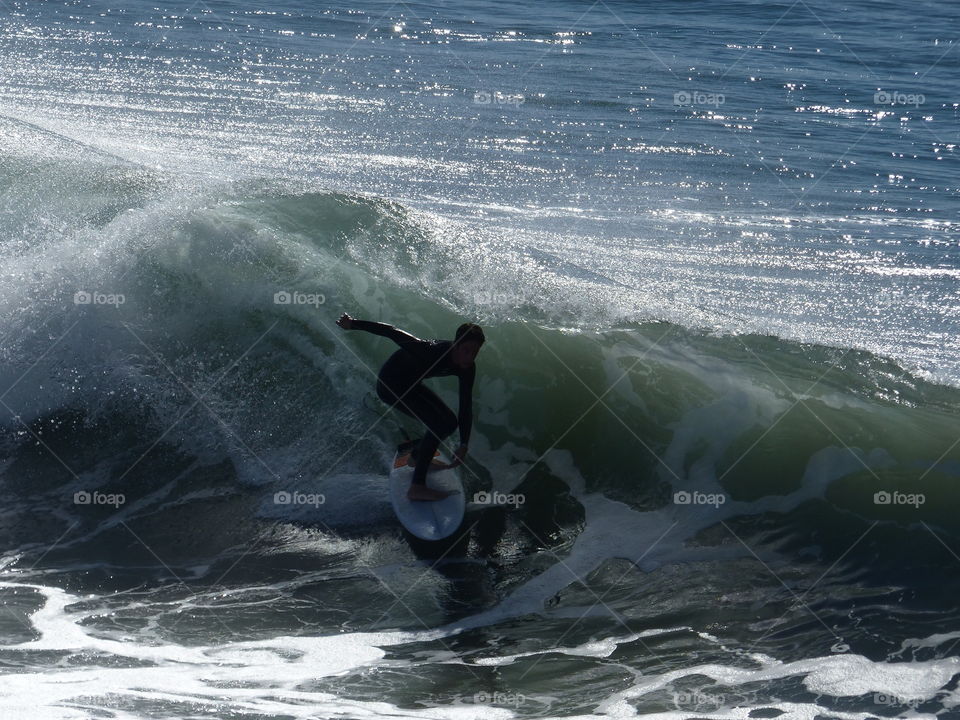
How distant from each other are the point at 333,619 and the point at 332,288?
3605 mm

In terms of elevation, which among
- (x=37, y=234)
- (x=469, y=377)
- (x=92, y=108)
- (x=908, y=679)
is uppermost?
(x=92, y=108)

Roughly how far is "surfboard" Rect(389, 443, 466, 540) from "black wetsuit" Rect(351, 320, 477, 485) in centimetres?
23

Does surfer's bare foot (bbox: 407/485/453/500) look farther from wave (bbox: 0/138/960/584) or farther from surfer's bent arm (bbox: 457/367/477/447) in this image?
surfer's bent arm (bbox: 457/367/477/447)

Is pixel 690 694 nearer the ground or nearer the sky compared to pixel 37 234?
nearer the ground

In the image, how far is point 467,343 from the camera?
6.91m

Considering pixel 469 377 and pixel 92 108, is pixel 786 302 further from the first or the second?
pixel 92 108

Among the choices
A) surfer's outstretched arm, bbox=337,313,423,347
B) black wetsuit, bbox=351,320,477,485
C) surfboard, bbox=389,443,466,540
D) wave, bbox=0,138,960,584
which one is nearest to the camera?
surfer's outstretched arm, bbox=337,313,423,347

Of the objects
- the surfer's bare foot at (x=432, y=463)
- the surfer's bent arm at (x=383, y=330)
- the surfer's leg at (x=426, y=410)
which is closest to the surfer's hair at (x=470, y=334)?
the surfer's bent arm at (x=383, y=330)

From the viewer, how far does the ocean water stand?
20.5ft

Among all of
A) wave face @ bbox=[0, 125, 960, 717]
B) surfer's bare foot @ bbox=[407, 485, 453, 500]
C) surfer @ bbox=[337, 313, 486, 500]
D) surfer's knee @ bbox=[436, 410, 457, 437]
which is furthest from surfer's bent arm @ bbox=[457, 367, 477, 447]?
wave face @ bbox=[0, 125, 960, 717]

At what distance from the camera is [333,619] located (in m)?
6.73

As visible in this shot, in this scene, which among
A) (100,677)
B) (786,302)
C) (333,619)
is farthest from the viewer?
(786,302)

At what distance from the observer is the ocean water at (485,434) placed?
625cm

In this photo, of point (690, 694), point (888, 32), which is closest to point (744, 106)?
point (888, 32)
